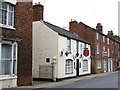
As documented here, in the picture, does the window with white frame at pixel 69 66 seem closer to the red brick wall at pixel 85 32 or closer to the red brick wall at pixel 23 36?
the red brick wall at pixel 23 36

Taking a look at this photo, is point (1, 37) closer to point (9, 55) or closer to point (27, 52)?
point (9, 55)

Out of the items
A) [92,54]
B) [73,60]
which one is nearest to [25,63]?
[73,60]

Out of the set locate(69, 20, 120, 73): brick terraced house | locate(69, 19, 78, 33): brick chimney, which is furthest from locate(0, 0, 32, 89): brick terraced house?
locate(69, 19, 78, 33): brick chimney

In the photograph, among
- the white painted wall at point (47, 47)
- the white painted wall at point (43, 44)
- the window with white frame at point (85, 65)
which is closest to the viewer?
the white painted wall at point (47, 47)

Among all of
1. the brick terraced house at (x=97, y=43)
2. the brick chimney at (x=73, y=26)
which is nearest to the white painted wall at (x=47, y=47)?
the brick terraced house at (x=97, y=43)

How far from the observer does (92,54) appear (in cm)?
5081

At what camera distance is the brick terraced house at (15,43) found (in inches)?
809

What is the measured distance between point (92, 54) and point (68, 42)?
16.9 meters

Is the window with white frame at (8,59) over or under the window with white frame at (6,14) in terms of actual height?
under

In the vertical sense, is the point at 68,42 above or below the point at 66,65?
above

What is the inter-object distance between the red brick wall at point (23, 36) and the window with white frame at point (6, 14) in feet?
1.55

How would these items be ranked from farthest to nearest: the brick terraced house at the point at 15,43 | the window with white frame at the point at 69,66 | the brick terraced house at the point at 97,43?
the brick terraced house at the point at 97,43 < the window with white frame at the point at 69,66 < the brick terraced house at the point at 15,43

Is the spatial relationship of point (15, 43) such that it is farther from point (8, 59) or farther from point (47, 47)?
point (47, 47)

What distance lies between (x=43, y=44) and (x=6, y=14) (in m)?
11.5
